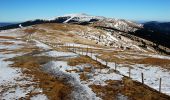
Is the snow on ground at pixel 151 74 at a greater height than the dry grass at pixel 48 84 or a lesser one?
lesser

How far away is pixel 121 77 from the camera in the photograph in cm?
4075

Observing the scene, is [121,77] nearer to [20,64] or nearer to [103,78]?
[103,78]

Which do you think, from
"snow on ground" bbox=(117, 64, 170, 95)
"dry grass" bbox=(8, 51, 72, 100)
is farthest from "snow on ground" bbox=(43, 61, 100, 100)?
"snow on ground" bbox=(117, 64, 170, 95)

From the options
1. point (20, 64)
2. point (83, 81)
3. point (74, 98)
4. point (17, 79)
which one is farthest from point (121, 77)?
point (20, 64)

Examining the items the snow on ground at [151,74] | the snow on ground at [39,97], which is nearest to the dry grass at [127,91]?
the snow on ground at [151,74]

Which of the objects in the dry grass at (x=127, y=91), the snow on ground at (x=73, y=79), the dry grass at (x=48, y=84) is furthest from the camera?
the dry grass at (x=48, y=84)

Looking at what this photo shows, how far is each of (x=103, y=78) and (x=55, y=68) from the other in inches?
467

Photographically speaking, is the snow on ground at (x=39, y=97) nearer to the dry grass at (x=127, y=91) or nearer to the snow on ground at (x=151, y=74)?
the dry grass at (x=127, y=91)

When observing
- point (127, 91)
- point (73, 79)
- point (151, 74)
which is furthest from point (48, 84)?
point (151, 74)

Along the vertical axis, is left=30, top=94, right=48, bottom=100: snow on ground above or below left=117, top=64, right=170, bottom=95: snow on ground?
above

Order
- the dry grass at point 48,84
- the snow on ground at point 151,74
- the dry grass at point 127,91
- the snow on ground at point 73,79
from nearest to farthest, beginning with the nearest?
the dry grass at point 127,91 < the snow on ground at point 73,79 < the dry grass at point 48,84 < the snow on ground at point 151,74

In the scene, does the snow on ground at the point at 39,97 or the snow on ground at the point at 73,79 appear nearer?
the snow on ground at the point at 39,97

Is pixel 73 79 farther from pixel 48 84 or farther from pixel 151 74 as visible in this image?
pixel 151 74

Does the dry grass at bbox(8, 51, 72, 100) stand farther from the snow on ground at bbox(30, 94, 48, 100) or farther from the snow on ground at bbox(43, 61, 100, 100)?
the snow on ground at bbox(43, 61, 100, 100)
